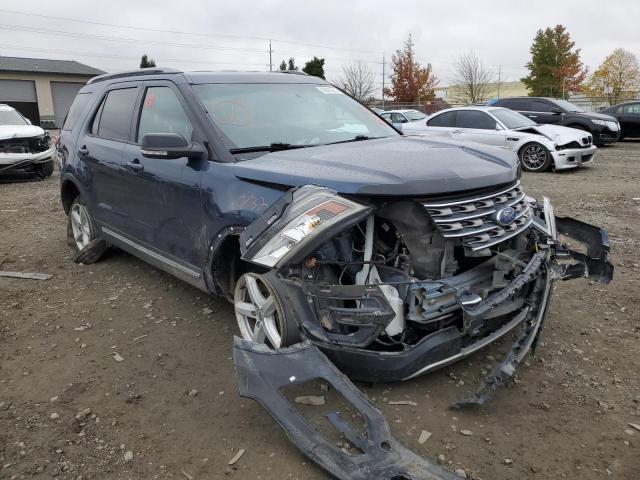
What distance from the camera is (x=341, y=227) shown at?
2.67 meters

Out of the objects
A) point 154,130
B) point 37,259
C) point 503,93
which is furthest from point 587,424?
point 503,93

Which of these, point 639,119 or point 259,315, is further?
point 639,119

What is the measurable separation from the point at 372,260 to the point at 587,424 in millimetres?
1382

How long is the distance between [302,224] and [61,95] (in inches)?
1779

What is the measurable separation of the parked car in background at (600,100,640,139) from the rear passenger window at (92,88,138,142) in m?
18.8

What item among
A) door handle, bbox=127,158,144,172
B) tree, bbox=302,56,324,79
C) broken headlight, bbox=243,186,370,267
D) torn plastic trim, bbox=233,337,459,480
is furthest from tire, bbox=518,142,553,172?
tree, bbox=302,56,324,79

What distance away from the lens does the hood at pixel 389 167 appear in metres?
2.78

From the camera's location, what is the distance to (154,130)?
13.9 feet

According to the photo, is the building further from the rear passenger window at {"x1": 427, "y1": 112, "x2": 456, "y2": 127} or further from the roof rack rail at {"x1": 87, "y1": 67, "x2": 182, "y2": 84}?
the roof rack rail at {"x1": 87, "y1": 67, "x2": 182, "y2": 84}

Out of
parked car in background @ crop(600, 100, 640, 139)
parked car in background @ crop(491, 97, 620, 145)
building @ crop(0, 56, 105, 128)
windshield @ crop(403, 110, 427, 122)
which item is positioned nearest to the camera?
parked car in background @ crop(491, 97, 620, 145)

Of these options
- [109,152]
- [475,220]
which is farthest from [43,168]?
[475,220]

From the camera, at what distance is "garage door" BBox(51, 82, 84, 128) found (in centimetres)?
4134

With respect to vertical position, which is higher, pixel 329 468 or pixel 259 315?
pixel 259 315

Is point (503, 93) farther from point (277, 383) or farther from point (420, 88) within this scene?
point (277, 383)
